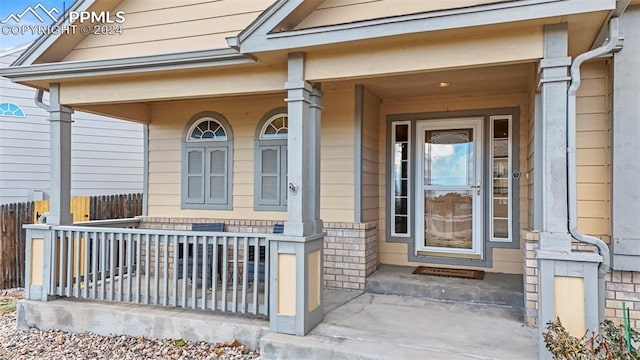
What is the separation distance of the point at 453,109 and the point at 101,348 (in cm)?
461

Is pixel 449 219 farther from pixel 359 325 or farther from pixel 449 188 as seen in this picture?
pixel 359 325

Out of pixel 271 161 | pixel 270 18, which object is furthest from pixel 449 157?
pixel 270 18

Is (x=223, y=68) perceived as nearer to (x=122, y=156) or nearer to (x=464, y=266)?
(x=464, y=266)

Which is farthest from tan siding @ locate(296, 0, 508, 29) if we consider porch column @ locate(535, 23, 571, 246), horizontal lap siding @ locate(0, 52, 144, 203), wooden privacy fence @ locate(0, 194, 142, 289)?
horizontal lap siding @ locate(0, 52, 144, 203)

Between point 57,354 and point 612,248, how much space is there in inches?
191

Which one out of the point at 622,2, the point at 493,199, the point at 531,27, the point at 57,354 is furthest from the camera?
the point at 493,199

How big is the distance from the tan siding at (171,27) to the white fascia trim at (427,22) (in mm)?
Result: 1082

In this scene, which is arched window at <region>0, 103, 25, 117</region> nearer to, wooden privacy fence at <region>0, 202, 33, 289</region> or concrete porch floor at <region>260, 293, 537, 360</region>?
wooden privacy fence at <region>0, 202, 33, 289</region>

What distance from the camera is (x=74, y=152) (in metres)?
8.33

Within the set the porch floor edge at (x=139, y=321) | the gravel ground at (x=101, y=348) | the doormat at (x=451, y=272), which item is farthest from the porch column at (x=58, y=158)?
the doormat at (x=451, y=272)

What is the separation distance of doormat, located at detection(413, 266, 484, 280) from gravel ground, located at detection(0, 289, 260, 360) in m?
2.32

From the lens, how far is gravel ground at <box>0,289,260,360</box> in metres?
3.64

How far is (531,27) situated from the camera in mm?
2879

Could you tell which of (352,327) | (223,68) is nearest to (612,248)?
(352,327)
